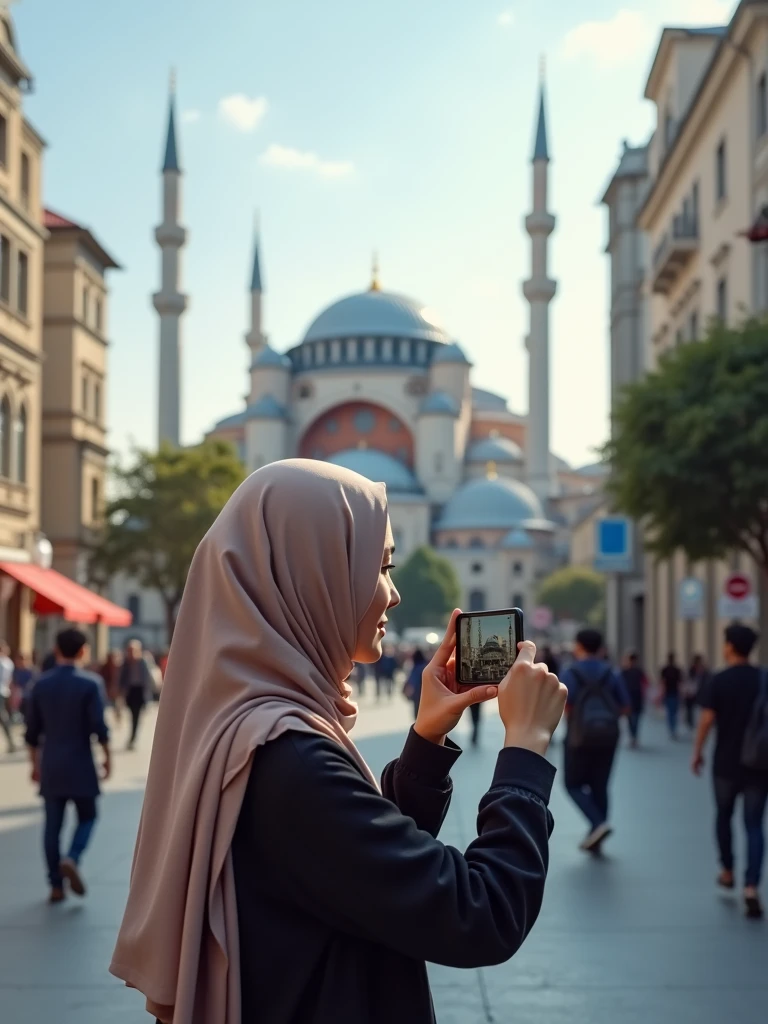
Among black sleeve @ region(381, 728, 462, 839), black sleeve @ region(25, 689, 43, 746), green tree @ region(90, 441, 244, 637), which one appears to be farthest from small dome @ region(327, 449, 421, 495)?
black sleeve @ region(381, 728, 462, 839)

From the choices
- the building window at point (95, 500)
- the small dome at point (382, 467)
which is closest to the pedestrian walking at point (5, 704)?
the building window at point (95, 500)

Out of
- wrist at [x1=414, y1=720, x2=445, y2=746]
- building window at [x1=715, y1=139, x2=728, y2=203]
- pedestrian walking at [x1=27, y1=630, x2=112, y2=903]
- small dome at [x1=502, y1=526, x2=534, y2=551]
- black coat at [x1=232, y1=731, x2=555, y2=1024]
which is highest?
building window at [x1=715, y1=139, x2=728, y2=203]

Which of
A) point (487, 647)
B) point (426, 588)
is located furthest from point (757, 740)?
point (426, 588)

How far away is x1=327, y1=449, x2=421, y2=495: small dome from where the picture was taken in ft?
347

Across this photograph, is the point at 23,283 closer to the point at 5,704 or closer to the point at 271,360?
the point at 5,704

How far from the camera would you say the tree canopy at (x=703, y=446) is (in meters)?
21.2

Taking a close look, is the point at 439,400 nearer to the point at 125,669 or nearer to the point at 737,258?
the point at 737,258

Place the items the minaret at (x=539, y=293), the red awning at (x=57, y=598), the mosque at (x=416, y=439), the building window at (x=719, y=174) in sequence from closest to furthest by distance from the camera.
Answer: the red awning at (x=57, y=598) < the building window at (x=719, y=174) < the minaret at (x=539, y=293) < the mosque at (x=416, y=439)

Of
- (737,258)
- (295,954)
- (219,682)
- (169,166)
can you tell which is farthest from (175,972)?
(169,166)

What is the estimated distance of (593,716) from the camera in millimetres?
10375

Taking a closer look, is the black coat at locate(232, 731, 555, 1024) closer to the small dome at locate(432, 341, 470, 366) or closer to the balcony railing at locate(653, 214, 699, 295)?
the balcony railing at locate(653, 214, 699, 295)

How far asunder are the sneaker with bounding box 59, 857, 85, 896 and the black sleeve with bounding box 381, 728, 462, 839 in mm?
6329

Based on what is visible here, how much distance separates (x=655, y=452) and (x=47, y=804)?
49.7 feet

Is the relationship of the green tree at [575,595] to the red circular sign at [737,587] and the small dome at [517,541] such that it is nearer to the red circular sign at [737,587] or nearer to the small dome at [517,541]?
the small dome at [517,541]
